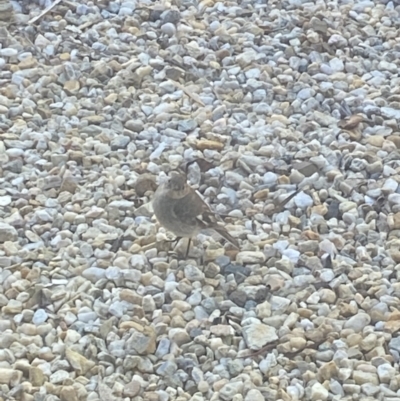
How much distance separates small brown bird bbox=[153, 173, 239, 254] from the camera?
3.34m

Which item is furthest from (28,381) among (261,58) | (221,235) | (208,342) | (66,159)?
(261,58)

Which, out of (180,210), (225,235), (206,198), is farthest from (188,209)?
(206,198)

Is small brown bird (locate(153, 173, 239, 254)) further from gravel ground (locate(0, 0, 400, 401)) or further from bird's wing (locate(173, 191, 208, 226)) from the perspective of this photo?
gravel ground (locate(0, 0, 400, 401))

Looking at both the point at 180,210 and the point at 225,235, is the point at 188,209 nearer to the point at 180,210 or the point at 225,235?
the point at 180,210

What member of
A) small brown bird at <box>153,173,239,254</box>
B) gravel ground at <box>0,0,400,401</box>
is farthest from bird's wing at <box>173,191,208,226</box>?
gravel ground at <box>0,0,400,401</box>

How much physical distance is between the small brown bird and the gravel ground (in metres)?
0.11

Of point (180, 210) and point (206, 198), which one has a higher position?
point (180, 210)

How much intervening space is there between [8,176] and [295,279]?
3.97ft

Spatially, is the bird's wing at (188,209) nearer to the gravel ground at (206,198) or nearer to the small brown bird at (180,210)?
the small brown bird at (180,210)

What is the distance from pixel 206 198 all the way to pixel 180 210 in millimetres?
394

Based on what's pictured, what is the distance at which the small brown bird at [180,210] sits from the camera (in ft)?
10.9

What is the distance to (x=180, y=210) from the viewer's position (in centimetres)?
333

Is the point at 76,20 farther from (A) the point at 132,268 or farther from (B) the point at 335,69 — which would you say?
(A) the point at 132,268

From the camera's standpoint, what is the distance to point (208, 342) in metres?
3.04
